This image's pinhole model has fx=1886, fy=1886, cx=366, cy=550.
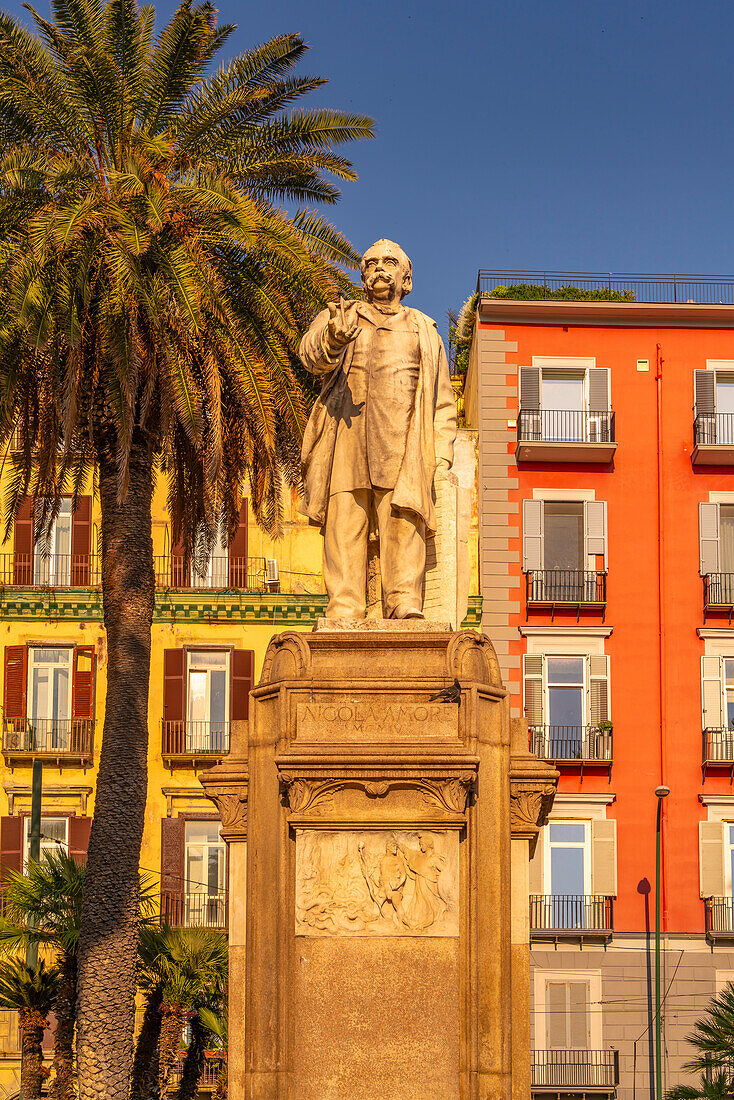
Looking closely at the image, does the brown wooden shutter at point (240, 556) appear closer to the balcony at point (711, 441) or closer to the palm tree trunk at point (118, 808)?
the balcony at point (711, 441)

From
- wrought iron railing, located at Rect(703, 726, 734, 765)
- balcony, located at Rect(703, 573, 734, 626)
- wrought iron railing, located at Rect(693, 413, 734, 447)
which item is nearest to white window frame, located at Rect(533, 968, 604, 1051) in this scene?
wrought iron railing, located at Rect(703, 726, 734, 765)

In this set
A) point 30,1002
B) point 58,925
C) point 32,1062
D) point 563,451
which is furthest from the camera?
point 563,451

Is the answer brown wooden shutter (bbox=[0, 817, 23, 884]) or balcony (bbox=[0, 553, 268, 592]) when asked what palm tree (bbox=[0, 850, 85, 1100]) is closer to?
brown wooden shutter (bbox=[0, 817, 23, 884])

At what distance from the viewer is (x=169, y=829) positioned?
44.2 m

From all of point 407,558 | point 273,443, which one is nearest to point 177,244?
point 273,443

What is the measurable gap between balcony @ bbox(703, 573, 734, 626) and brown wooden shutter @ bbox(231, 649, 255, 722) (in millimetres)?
11159

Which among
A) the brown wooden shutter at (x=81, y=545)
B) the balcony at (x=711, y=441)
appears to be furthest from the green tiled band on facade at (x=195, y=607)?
the balcony at (x=711, y=441)

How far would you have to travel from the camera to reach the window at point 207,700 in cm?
4478

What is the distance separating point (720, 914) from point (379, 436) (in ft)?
109

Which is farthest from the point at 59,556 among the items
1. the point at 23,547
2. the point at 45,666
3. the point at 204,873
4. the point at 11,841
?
the point at 204,873

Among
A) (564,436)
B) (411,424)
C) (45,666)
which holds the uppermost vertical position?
(564,436)

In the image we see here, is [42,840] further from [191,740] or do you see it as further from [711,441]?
[711,441]

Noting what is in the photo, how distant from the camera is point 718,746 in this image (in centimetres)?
4500

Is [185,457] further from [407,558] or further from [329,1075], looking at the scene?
[329,1075]
